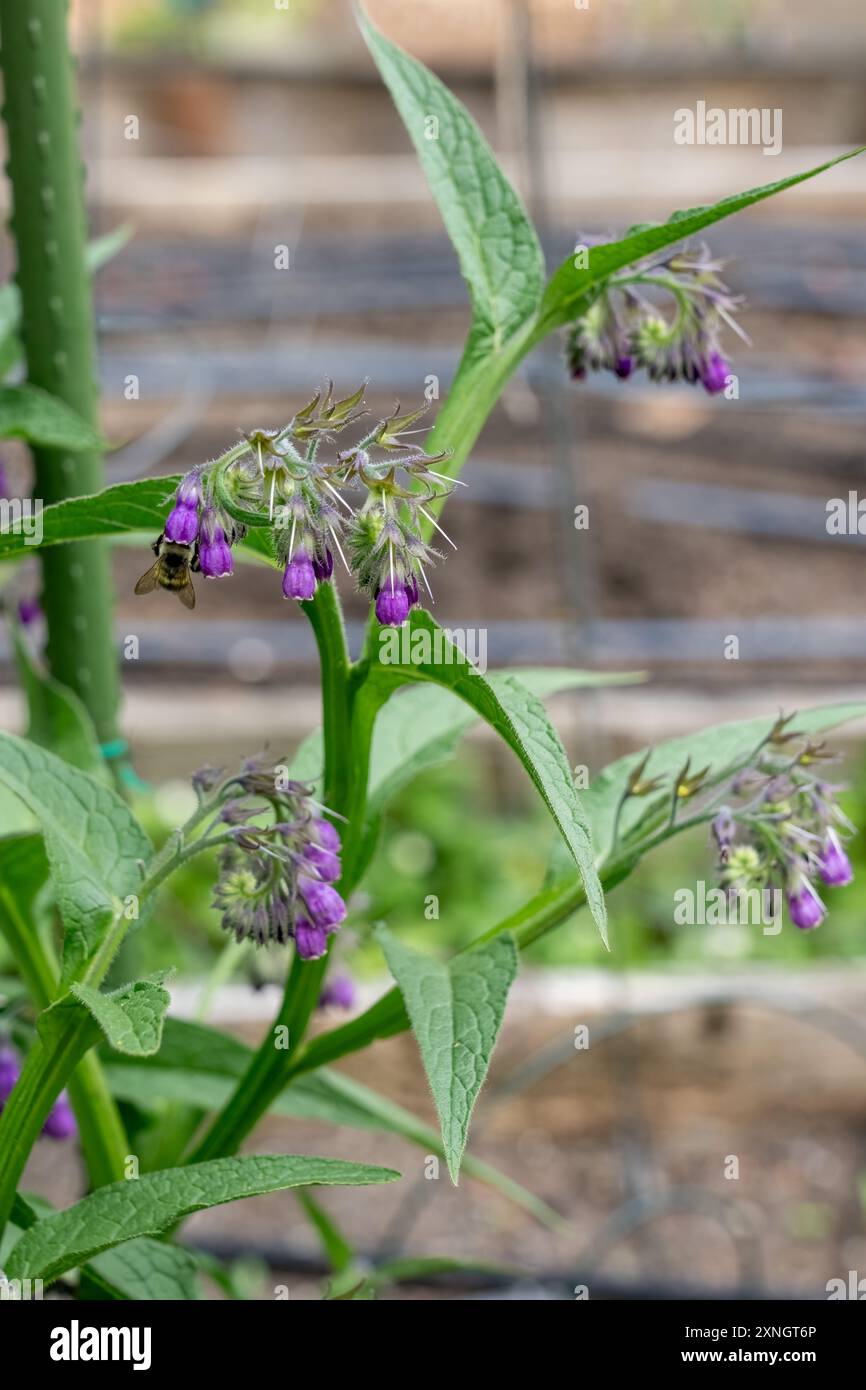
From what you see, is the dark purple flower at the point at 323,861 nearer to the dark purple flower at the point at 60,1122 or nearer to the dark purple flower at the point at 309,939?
the dark purple flower at the point at 309,939

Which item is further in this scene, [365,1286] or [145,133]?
[145,133]

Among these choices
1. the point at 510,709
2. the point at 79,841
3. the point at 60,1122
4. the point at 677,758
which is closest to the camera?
the point at 510,709

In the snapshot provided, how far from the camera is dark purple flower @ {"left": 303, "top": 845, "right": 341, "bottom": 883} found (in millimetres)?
555

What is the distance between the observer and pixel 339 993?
0.96 metres

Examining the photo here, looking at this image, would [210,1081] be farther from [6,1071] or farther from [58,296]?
[58,296]

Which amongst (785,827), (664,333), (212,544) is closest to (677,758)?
(785,827)

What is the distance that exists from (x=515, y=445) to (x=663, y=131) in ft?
7.89

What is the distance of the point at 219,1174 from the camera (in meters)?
0.50

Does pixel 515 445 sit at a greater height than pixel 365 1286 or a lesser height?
greater

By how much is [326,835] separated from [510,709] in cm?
12

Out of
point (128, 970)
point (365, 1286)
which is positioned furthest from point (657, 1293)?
point (365, 1286)

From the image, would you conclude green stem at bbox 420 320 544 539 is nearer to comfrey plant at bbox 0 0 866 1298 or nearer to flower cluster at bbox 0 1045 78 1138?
comfrey plant at bbox 0 0 866 1298

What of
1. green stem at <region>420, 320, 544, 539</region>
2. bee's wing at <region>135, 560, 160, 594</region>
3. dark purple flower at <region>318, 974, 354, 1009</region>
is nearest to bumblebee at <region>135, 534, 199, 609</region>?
bee's wing at <region>135, 560, 160, 594</region>
